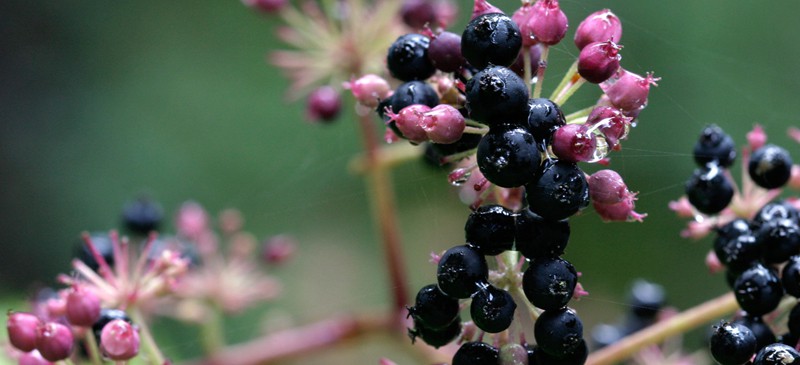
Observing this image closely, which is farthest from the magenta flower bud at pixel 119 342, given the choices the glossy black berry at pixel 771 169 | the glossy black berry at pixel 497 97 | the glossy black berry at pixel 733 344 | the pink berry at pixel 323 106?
the glossy black berry at pixel 771 169

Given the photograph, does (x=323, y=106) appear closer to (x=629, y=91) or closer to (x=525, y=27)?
(x=525, y=27)

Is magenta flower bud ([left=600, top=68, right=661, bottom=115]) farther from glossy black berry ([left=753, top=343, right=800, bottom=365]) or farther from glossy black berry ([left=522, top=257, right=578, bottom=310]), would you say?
glossy black berry ([left=753, top=343, right=800, bottom=365])

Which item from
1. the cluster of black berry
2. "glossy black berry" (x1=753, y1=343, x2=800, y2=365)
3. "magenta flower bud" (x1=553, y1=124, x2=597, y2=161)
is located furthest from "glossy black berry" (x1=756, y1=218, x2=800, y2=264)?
"magenta flower bud" (x1=553, y1=124, x2=597, y2=161)

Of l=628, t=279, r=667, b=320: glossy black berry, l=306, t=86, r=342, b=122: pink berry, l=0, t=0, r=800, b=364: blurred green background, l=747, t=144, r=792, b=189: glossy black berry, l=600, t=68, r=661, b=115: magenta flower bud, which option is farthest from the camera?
l=0, t=0, r=800, b=364: blurred green background

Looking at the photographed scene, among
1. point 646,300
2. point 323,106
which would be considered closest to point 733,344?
point 646,300

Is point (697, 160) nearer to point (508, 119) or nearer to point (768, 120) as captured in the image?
point (508, 119)

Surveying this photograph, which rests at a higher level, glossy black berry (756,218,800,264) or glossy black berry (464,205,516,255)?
glossy black berry (464,205,516,255)

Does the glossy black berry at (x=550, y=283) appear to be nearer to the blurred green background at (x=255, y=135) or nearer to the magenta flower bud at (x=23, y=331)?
the magenta flower bud at (x=23, y=331)

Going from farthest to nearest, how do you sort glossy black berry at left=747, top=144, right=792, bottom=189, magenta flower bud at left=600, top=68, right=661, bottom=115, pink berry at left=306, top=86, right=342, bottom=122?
pink berry at left=306, top=86, right=342, bottom=122 → glossy black berry at left=747, top=144, right=792, bottom=189 → magenta flower bud at left=600, top=68, right=661, bottom=115
